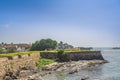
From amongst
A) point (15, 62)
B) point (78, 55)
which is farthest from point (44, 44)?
point (15, 62)

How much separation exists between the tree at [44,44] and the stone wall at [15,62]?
4975 cm

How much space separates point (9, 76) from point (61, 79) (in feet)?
32.9

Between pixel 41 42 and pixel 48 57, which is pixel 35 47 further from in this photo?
pixel 48 57

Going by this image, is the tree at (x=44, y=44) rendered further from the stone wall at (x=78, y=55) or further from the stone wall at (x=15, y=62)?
the stone wall at (x=15, y=62)

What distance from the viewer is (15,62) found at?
5331 cm

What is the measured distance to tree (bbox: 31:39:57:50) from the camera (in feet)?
388

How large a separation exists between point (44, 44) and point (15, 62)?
229ft

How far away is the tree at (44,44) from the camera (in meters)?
118

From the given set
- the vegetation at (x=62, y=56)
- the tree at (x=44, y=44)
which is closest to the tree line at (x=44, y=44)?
the tree at (x=44, y=44)

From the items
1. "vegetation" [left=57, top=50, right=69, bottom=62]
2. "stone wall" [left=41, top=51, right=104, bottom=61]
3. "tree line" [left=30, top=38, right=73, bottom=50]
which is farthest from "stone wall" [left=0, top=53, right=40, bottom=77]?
"tree line" [left=30, top=38, right=73, bottom=50]

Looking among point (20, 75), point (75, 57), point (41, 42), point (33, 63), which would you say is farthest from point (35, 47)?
point (20, 75)

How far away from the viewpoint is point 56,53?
8125 centimetres

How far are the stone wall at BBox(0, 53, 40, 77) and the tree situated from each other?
49745 millimetres

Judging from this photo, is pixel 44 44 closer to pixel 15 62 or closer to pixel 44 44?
pixel 44 44
